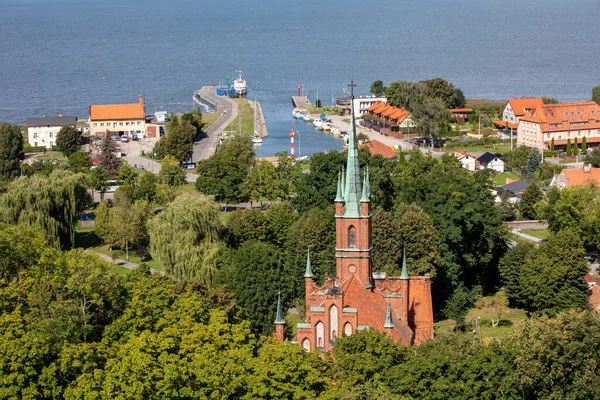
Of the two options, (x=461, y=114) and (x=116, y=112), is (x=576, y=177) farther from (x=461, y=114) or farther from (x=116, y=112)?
(x=116, y=112)

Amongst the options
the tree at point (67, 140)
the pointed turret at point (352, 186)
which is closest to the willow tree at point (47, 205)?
the pointed turret at point (352, 186)

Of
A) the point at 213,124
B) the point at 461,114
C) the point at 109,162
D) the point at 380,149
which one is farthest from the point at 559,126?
the point at 109,162

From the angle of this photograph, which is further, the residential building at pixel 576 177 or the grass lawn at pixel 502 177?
the grass lawn at pixel 502 177

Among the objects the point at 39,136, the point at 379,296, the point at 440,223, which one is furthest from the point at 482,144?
Result: the point at 379,296

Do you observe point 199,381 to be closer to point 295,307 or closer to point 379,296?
point 379,296

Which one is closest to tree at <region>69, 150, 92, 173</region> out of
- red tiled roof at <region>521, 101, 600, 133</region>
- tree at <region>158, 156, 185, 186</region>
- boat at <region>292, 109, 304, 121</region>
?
tree at <region>158, 156, 185, 186</region>

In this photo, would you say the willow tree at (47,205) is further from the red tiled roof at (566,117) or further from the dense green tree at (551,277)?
the red tiled roof at (566,117)
